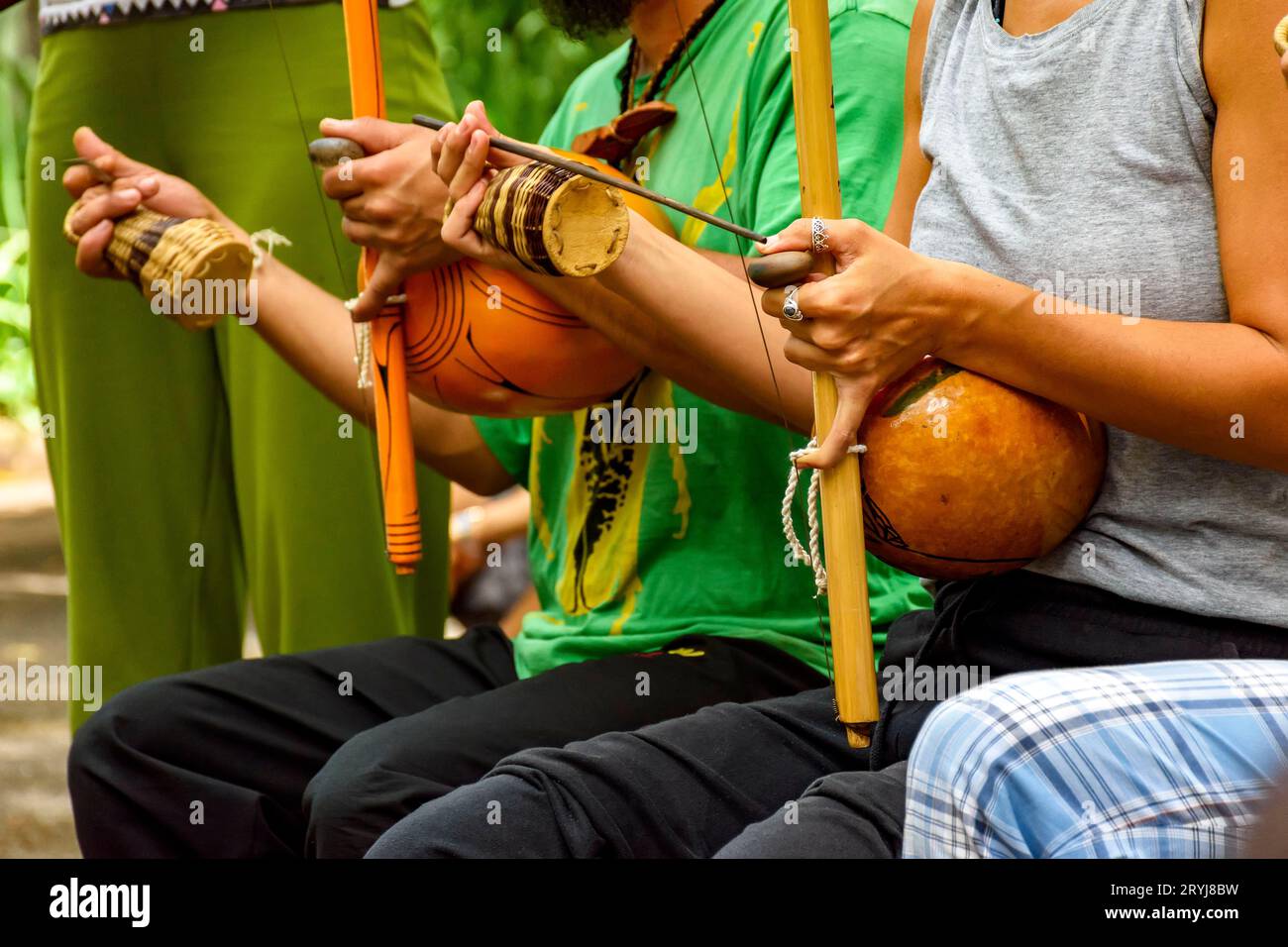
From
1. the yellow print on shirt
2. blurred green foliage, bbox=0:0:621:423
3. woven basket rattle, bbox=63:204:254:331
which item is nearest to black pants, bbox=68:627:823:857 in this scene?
the yellow print on shirt

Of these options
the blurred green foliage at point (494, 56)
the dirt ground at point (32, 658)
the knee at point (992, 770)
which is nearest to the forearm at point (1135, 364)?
the knee at point (992, 770)

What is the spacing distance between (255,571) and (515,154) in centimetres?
100

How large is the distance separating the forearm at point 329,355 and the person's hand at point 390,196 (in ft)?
1.13

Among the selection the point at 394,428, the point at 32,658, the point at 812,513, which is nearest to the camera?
the point at 812,513

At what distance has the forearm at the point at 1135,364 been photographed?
1000 mm

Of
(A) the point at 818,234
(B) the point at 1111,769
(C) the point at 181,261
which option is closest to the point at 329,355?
(C) the point at 181,261

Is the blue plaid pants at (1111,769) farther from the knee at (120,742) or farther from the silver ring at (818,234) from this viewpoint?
the knee at (120,742)

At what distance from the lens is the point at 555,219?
1154 mm

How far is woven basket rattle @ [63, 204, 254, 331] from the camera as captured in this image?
152 centimetres

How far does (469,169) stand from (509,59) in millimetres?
1282

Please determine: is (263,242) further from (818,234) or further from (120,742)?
(818,234)

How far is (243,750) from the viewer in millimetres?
1536
